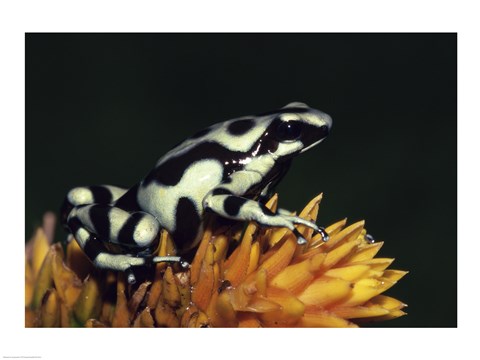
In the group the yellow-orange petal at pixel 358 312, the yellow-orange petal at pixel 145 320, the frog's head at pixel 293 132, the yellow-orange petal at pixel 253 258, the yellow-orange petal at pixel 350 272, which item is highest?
the frog's head at pixel 293 132

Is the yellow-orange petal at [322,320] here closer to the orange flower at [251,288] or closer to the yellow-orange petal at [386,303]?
the orange flower at [251,288]

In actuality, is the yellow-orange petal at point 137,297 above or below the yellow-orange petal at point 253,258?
below

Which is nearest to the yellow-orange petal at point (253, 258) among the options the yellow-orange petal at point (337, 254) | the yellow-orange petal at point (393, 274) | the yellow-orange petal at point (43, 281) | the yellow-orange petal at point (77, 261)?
the yellow-orange petal at point (337, 254)

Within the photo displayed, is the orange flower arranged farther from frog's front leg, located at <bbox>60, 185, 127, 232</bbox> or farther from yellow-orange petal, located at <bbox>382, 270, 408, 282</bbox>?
frog's front leg, located at <bbox>60, 185, 127, 232</bbox>

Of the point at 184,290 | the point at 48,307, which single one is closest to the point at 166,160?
the point at 184,290

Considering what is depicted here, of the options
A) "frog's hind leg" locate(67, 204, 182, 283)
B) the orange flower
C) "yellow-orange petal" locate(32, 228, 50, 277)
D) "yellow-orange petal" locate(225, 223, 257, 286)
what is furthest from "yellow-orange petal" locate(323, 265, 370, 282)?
"yellow-orange petal" locate(32, 228, 50, 277)

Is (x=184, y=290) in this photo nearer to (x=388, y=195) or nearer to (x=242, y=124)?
(x=242, y=124)

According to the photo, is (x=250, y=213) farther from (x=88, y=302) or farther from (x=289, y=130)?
(x=88, y=302)
